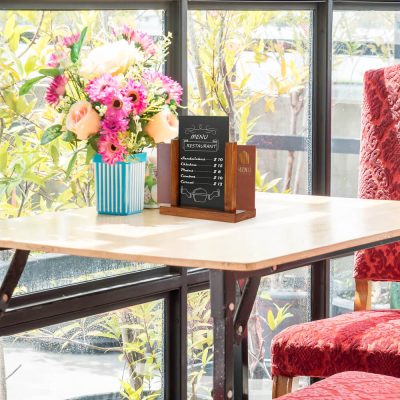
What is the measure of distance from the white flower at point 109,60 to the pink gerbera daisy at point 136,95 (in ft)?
0.17

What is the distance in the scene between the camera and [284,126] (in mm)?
3221

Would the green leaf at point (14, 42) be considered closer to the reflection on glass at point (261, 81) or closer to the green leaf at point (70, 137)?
the green leaf at point (70, 137)

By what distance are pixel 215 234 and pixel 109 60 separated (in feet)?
1.75

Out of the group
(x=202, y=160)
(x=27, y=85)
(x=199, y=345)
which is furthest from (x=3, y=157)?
(x=199, y=345)

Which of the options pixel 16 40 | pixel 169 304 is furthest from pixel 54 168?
pixel 169 304

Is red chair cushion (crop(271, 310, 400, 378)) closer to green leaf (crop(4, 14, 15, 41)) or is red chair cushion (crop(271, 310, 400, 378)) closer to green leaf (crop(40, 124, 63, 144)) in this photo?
green leaf (crop(40, 124, 63, 144))

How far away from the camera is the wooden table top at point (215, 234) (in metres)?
1.83

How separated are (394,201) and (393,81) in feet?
→ 1.31

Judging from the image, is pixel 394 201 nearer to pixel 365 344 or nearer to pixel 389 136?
pixel 389 136

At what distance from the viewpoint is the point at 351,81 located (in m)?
3.31

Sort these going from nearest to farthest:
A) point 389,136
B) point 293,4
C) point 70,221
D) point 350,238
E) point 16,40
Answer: point 350,238 → point 70,221 → point 16,40 → point 389,136 → point 293,4

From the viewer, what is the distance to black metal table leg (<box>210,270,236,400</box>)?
1.85 m

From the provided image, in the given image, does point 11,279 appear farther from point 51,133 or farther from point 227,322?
point 227,322

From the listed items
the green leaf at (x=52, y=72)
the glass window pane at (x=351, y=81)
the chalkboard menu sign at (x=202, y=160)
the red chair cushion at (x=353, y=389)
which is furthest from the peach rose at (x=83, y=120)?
the glass window pane at (x=351, y=81)
